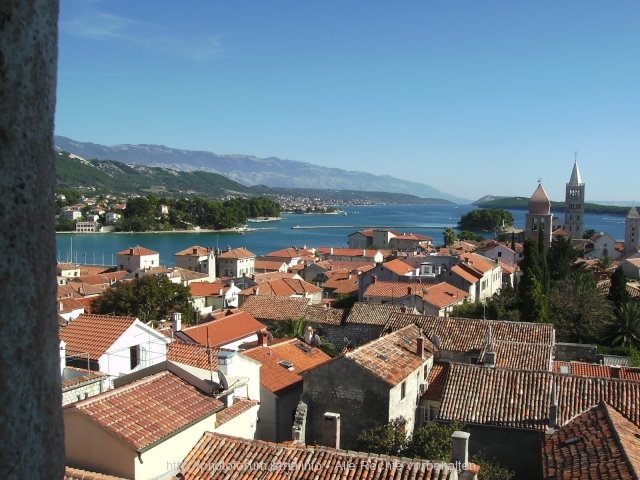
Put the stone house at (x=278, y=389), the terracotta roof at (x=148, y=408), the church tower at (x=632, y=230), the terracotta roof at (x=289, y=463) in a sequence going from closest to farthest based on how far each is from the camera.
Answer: the terracotta roof at (x=148, y=408) < the terracotta roof at (x=289, y=463) < the stone house at (x=278, y=389) < the church tower at (x=632, y=230)

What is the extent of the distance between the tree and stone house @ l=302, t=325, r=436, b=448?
16.2 m

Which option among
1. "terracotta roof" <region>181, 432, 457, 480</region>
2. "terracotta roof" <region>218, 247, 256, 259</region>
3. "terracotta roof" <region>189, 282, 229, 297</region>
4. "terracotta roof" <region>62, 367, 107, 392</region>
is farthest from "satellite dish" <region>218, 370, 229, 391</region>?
"terracotta roof" <region>218, 247, 256, 259</region>

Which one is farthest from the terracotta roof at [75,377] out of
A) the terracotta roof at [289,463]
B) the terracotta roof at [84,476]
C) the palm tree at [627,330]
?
the palm tree at [627,330]

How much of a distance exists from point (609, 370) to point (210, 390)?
12.0 metres

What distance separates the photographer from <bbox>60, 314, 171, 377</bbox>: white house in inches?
461

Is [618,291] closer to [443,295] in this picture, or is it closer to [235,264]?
[443,295]

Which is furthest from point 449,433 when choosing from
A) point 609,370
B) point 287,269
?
point 287,269

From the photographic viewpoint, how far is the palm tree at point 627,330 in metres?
23.2

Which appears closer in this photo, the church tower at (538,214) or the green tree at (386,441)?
the green tree at (386,441)

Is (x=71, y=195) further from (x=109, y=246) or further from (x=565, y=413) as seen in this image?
(x=565, y=413)

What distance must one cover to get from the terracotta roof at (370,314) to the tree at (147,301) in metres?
9.31

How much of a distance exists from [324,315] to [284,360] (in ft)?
24.1

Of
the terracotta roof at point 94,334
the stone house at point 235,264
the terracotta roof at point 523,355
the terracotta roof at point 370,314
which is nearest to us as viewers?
the terracotta roof at point 94,334

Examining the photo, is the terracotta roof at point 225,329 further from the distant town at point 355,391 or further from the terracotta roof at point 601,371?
the terracotta roof at point 601,371
